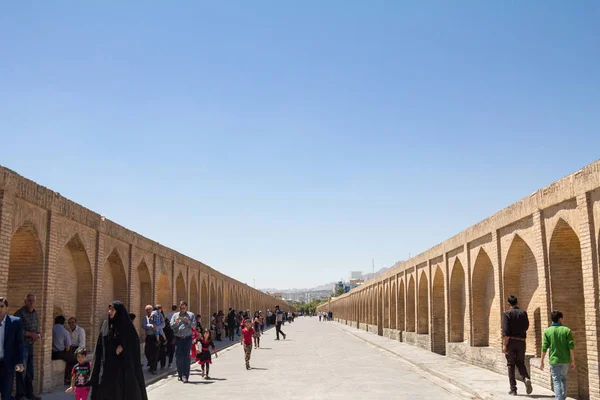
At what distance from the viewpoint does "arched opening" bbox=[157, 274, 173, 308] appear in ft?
76.3

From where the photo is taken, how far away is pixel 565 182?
10.9 m

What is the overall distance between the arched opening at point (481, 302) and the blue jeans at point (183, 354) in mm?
7600

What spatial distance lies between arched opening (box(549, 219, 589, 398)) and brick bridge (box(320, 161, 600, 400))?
16 millimetres

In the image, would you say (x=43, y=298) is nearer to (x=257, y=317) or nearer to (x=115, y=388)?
(x=115, y=388)

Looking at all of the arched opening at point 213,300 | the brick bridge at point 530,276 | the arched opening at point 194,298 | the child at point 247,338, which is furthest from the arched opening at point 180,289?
the brick bridge at point 530,276

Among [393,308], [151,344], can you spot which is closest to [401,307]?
[393,308]

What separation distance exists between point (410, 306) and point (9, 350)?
2052cm

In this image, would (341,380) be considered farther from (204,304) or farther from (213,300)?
(213,300)

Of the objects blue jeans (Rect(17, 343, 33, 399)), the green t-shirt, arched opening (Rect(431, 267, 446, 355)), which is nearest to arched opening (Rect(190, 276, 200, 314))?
arched opening (Rect(431, 267, 446, 355))

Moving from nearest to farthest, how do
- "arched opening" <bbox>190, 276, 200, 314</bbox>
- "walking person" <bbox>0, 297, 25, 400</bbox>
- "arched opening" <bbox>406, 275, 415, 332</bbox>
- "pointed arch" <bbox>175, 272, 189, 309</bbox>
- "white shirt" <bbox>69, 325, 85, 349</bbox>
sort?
1. "walking person" <bbox>0, 297, 25, 400</bbox>
2. "white shirt" <bbox>69, 325, 85, 349</bbox>
3. "pointed arch" <bbox>175, 272, 189, 309</bbox>
4. "arched opening" <bbox>406, 275, 415, 332</bbox>
5. "arched opening" <bbox>190, 276, 200, 314</bbox>

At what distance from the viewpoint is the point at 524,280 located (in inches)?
556

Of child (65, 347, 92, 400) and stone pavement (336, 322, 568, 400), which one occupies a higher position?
child (65, 347, 92, 400)

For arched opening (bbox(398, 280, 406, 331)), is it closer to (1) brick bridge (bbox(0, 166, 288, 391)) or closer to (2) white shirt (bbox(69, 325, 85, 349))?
(1) brick bridge (bbox(0, 166, 288, 391))

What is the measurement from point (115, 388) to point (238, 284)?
1486 inches
